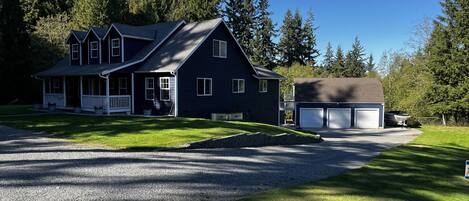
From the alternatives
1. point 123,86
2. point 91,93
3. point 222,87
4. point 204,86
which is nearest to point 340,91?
point 222,87

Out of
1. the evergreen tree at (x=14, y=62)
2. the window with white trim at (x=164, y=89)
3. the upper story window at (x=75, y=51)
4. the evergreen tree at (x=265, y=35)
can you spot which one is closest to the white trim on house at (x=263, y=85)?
→ the window with white trim at (x=164, y=89)

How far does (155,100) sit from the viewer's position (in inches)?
982

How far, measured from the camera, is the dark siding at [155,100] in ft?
79.4

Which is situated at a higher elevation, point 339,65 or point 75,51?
point 339,65

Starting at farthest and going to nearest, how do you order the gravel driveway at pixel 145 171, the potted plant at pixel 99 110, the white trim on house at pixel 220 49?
the white trim on house at pixel 220 49
the potted plant at pixel 99 110
the gravel driveway at pixel 145 171

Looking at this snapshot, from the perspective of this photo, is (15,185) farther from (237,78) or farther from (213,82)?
(237,78)

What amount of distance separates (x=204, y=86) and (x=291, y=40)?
50732 mm

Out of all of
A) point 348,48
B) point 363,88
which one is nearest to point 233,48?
point 363,88

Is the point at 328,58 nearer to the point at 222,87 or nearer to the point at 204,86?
the point at 222,87

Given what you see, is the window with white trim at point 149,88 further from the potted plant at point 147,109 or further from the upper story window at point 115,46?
the upper story window at point 115,46

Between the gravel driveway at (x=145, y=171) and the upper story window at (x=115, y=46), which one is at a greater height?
the upper story window at (x=115, y=46)

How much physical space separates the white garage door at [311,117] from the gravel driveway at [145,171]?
27563mm

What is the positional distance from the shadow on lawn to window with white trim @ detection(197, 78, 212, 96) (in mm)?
13390

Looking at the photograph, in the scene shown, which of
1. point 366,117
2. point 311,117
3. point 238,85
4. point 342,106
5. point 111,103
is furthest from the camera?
point 311,117
